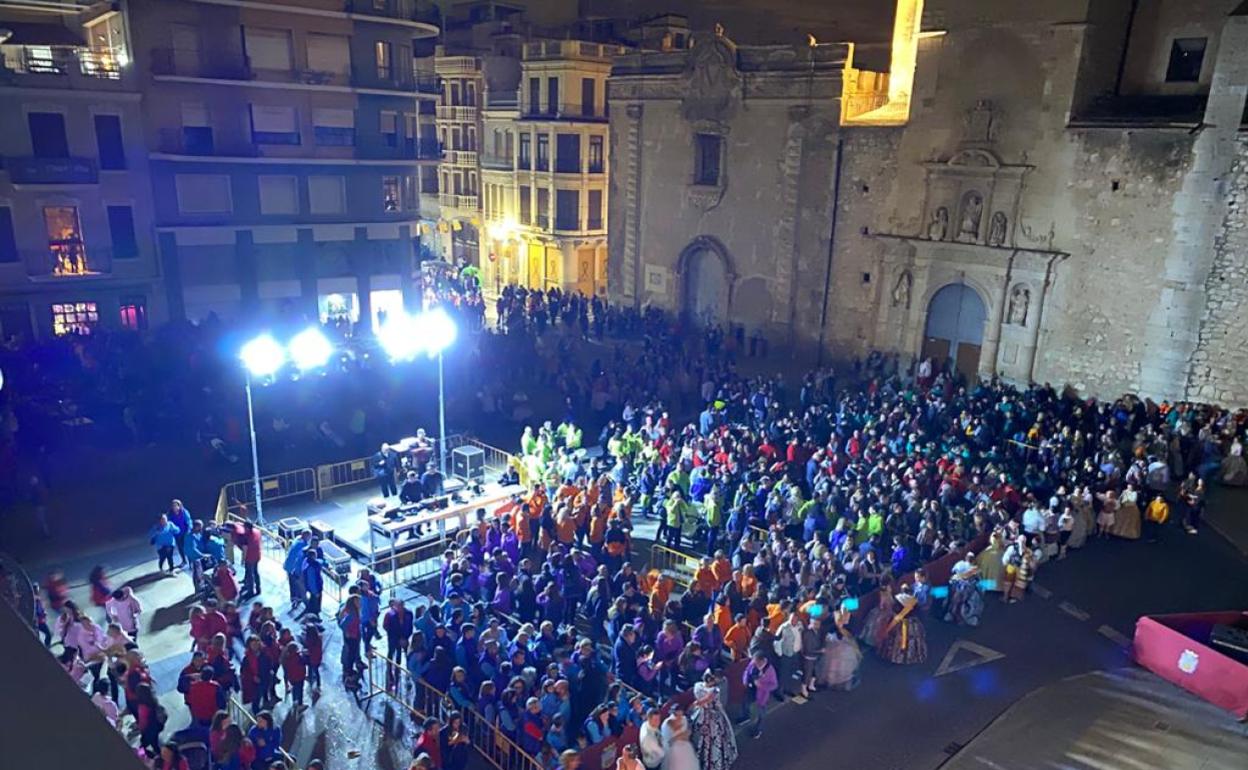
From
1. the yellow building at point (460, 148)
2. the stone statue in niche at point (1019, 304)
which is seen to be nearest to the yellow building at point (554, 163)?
the yellow building at point (460, 148)

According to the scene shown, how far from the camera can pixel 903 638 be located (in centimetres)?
1279

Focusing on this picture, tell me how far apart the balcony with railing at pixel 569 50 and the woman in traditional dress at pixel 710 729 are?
34.7 m

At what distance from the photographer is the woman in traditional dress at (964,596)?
1373 cm

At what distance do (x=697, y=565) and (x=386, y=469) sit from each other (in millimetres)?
6793

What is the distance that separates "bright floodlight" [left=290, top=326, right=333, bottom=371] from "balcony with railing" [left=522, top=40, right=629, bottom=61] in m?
21.2

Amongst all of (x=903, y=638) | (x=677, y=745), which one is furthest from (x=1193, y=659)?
(x=677, y=745)

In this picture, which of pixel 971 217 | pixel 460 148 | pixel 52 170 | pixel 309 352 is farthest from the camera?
pixel 460 148

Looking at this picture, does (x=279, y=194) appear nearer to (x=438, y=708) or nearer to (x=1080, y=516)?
(x=438, y=708)

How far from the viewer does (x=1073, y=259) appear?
80.7 ft

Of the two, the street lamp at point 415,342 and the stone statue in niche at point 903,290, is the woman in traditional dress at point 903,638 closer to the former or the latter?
the street lamp at point 415,342

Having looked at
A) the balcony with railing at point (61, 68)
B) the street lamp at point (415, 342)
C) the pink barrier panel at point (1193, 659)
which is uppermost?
the balcony with railing at point (61, 68)

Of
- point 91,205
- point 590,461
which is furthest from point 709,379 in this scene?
point 91,205

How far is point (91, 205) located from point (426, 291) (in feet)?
43.9

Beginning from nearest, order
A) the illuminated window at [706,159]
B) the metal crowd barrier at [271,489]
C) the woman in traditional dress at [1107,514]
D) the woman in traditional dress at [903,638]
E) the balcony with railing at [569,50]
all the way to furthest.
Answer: the woman in traditional dress at [903,638] → the woman in traditional dress at [1107,514] → the metal crowd barrier at [271,489] → the illuminated window at [706,159] → the balcony with railing at [569,50]
